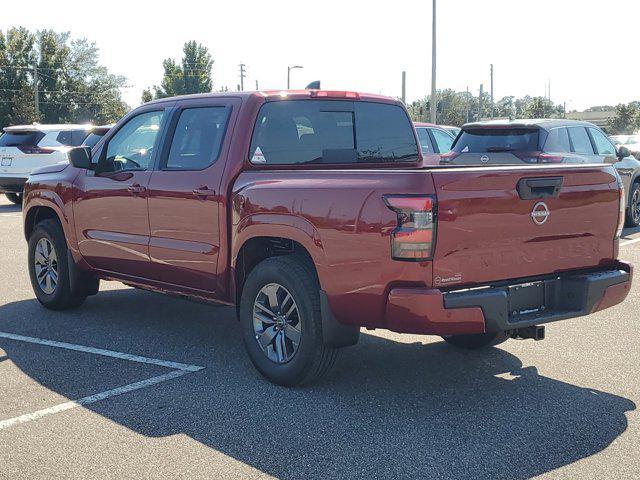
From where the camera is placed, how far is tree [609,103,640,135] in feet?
252

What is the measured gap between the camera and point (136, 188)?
20.7ft

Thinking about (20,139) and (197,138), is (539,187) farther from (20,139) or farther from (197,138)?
(20,139)

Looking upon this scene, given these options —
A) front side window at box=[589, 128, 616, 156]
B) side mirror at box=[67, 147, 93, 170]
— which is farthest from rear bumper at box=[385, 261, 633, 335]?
front side window at box=[589, 128, 616, 156]

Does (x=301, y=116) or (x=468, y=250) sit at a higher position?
(x=301, y=116)

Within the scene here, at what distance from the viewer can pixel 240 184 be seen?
17.9ft

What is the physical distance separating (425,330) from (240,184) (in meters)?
1.72

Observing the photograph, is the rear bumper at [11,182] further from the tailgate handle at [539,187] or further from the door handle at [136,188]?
the tailgate handle at [539,187]

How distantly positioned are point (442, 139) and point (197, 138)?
1007cm

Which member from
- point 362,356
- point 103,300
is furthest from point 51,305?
point 362,356

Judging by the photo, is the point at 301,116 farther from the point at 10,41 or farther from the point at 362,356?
the point at 10,41

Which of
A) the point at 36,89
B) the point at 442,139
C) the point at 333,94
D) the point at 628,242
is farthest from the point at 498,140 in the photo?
the point at 36,89

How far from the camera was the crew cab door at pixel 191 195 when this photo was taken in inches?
223

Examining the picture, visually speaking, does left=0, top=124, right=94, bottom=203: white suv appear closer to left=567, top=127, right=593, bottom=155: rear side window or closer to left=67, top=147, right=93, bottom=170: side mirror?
left=567, top=127, right=593, bottom=155: rear side window

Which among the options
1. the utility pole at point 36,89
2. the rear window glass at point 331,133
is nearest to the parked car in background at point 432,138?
the rear window glass at point 331,133
